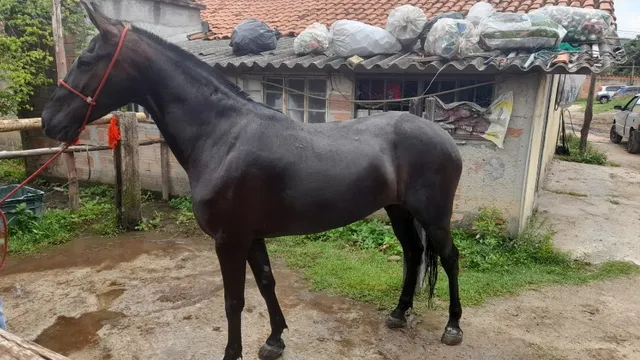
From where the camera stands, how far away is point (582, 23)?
5.38m

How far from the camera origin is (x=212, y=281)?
15.0 feet

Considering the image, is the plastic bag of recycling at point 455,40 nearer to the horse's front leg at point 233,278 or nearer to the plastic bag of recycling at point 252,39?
the plastic bag of recycling at point 252,39

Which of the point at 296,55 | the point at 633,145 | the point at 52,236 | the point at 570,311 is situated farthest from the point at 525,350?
the point at 633,145

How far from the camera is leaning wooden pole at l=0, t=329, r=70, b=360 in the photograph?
1.49 meters

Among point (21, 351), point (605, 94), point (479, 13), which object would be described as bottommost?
point (605, 94)

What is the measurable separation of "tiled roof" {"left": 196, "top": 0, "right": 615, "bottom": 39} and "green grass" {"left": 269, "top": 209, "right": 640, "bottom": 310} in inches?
182

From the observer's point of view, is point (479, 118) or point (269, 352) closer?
point (269, 352)

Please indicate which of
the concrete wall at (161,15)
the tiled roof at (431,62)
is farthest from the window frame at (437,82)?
the concrete wall at (161,15)

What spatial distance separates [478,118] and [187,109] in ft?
13.3

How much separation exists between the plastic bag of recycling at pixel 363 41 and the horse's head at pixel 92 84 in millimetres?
3815

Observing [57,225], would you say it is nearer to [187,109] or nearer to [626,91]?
[187,109]

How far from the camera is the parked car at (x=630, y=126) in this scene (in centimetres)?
1352

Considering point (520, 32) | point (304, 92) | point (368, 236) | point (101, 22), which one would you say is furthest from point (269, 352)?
point (520, 32)

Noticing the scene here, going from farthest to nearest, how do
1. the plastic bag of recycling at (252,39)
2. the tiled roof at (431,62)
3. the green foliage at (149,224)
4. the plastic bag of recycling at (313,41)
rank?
the plastic bag of recycling at (252,39) → the plastic bag of recycling at (313,41) → the green foliage at (149,224) → the tiled roof at (431,62)
